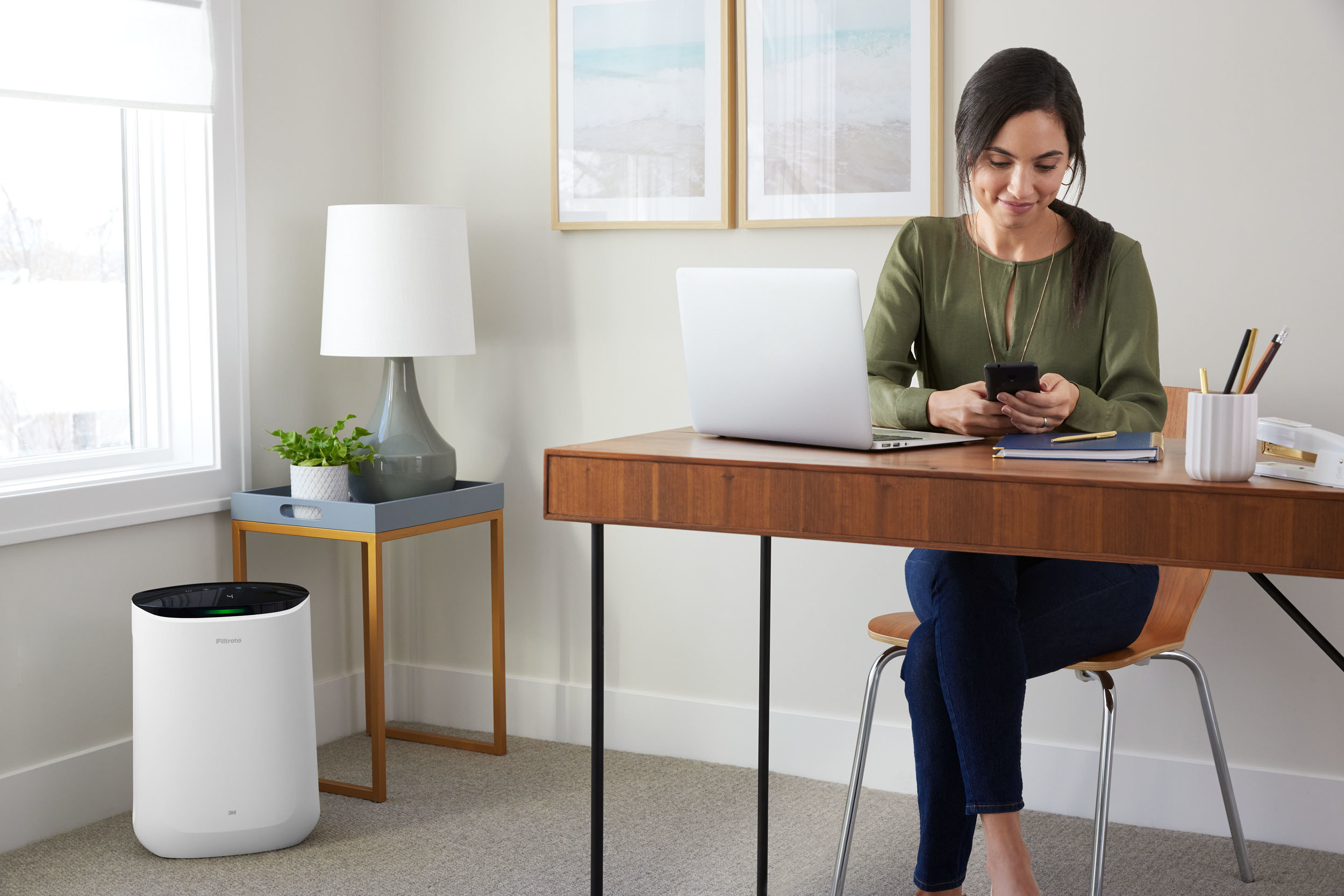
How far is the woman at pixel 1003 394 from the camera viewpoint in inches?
59.2

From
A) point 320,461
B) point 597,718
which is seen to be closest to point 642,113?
point 320,461

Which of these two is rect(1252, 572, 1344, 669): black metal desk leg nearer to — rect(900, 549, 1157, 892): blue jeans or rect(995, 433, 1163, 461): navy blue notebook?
rect(900, 549, 1157, 892): blue jeans

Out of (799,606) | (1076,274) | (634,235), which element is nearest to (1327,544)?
(1076,274)

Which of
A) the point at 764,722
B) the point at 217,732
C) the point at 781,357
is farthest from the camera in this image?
the point at 217,732

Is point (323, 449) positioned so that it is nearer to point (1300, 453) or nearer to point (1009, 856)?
point (1009, 856)

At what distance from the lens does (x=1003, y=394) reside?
145 centimetres

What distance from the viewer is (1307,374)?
2213mm

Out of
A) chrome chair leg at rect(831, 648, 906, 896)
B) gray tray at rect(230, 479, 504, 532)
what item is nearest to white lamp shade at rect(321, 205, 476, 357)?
gray tray at rect(230, 479, 504, 532)

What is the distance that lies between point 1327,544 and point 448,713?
7.60 ft

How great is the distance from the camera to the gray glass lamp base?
2574 millimetres

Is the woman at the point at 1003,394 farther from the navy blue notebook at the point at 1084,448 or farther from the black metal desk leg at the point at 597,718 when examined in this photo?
the black metal desk leg at the point at 597,718

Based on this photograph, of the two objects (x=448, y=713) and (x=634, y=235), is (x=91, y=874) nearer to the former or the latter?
(x=448, y=713)

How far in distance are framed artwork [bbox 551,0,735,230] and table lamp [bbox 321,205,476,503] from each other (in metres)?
0.32

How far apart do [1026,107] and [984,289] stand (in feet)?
0.90
